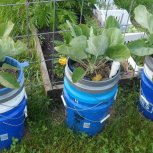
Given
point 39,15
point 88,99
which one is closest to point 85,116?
point 88,99

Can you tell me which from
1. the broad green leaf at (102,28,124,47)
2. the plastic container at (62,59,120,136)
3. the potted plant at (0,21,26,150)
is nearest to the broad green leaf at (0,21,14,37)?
the potted plant at (0,21,26,150)

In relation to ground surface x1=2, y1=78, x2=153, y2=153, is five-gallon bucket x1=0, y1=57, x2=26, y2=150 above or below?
above

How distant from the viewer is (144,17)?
2.34 m

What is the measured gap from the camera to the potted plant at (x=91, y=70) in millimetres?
2053

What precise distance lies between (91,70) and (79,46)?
23 centimetres

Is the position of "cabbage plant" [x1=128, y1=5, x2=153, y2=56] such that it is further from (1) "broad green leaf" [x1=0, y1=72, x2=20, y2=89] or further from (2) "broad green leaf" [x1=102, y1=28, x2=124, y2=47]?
(1) "broad green leaf" [x1=0, y1=72, x2=20, y2=89]

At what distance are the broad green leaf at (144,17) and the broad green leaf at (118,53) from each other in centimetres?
38

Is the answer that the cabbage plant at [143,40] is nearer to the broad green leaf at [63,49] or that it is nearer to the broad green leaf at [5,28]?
the broad green leaf at [63,49]

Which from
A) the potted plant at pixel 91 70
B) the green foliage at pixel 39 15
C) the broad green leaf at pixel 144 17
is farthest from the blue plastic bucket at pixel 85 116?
the green foliage at pixel 39 15

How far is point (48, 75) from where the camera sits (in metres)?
2.74

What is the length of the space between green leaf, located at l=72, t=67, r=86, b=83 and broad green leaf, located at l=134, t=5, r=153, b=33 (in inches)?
22.1

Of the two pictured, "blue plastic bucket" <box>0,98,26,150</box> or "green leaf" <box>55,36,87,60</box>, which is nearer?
"green leaf" <box>55,36,87,60</box>

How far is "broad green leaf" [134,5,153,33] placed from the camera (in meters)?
2.32

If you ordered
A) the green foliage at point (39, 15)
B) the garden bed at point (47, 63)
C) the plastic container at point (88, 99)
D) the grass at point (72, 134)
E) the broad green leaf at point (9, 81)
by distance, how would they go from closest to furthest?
the broad green leaf at point (9, 81) → the plastic container at point (88, 99) → the grass at point (72, 134) → the garden bed at point (47, 63) → the green foliage at point (39, 15)
